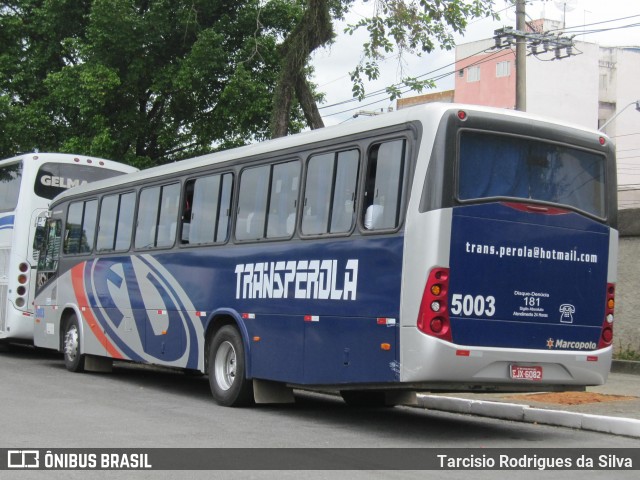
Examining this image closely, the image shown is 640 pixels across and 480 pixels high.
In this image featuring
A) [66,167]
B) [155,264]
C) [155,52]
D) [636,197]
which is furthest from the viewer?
[636,197]

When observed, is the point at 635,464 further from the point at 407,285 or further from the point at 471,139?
the point at 471,139

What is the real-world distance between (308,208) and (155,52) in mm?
15157

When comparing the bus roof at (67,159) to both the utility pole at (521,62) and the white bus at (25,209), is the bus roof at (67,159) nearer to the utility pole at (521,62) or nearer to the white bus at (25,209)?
the white bus at (25,209)

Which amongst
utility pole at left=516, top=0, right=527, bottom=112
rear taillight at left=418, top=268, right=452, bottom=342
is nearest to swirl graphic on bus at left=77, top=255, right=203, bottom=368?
rear taillight at left=418, top=268, right=452, bottom=342

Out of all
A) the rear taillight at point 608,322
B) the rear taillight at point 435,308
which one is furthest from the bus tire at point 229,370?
the rear taillight at point 608,322

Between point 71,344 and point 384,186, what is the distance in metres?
8.97

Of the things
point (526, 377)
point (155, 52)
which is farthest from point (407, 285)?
point (155, 52)

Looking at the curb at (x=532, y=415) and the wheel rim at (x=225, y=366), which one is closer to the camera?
the curb at (x=532, y=415)

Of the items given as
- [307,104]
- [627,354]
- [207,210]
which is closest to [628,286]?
[627,354]

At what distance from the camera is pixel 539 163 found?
1038cm

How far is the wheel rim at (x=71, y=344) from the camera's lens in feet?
56.5

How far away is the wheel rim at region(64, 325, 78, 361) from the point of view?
17.2m

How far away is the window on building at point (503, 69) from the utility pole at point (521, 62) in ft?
139

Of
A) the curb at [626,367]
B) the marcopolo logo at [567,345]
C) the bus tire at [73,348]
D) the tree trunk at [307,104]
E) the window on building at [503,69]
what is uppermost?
the window on building at [503,69]
